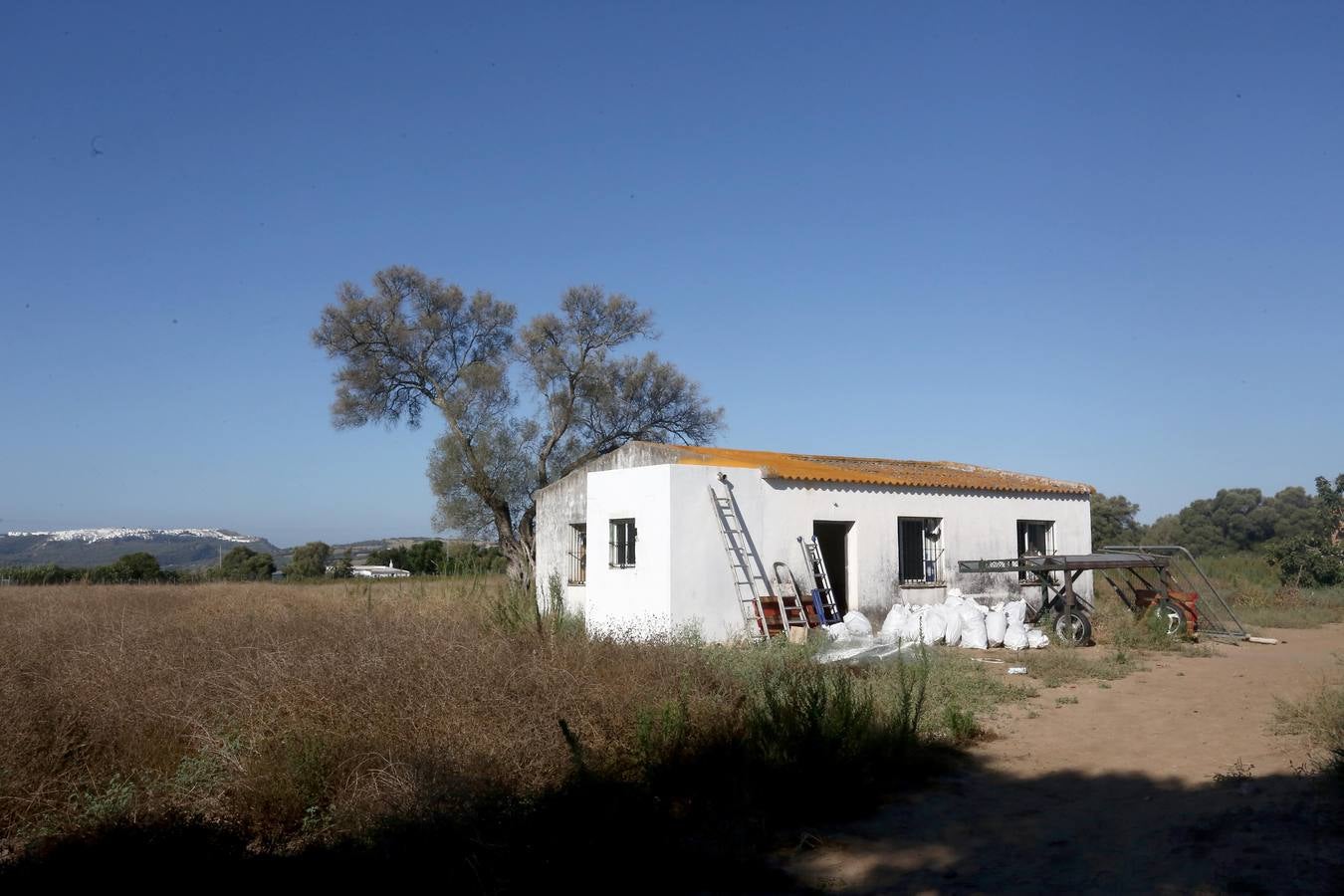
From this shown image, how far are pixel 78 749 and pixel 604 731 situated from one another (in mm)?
3452

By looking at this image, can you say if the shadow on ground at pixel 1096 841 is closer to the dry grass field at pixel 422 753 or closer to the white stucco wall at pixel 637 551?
the dry grass field at pixel 422 753

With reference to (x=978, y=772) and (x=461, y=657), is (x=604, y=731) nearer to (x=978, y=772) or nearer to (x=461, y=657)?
(x=461, y=657)

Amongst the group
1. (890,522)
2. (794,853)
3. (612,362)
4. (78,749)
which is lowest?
(794,853)

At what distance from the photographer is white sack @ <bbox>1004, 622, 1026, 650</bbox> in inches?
595

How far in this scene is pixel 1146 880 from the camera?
5203mm

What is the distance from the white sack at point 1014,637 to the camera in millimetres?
15117

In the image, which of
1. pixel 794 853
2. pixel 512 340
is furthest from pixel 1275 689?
pixel 512 340

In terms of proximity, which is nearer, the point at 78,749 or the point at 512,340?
the point at 78,749

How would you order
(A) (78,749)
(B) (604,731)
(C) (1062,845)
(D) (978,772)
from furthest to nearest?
(D) (978,772) → (B) (604,731) → (A) (78,749) → (C) (1062,845)

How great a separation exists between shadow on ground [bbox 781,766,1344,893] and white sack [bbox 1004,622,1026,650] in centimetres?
793

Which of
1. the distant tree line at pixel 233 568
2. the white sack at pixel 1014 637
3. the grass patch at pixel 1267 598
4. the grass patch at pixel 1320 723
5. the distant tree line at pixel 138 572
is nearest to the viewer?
the grass patch at pixel 1320 723

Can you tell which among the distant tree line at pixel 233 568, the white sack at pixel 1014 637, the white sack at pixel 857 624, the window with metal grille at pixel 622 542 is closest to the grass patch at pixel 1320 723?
the white sack at pixel 1014 637

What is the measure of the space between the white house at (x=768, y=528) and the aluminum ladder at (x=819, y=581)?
0.14 meters

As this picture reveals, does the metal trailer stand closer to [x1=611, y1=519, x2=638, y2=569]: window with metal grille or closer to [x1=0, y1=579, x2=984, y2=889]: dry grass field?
[x1=611, y1=519, x2=638, y2=569]: window with metal grille
